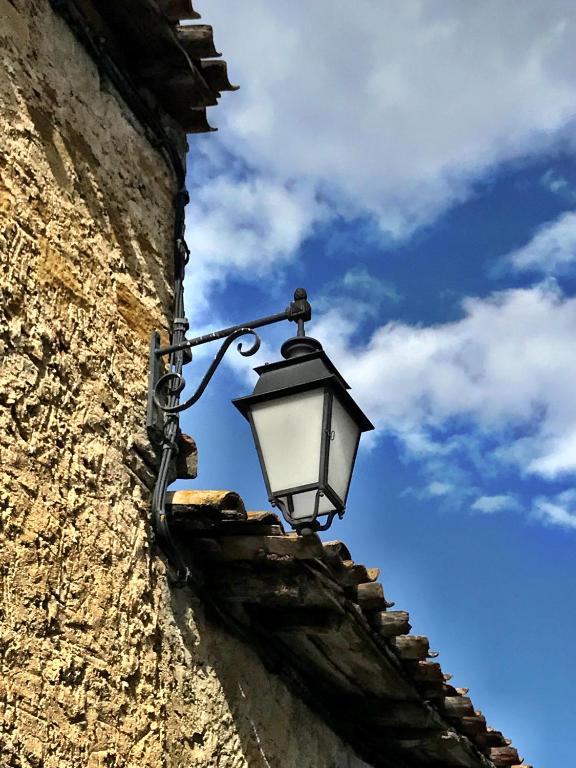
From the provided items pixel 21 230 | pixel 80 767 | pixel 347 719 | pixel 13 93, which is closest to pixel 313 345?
pixel 21 230

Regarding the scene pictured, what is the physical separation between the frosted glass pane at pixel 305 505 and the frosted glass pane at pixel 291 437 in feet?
0.14

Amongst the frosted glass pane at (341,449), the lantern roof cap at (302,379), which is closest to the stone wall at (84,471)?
the lantern roof cap at (302,379)

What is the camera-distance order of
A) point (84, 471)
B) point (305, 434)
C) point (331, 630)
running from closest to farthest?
1. point (84, 471)
2. point (305, 434)
3. point (331, 630)

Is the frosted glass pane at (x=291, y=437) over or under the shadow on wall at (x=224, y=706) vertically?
over

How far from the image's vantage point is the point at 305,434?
3.27m

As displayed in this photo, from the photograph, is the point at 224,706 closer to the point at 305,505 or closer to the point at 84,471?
the point at 305,505

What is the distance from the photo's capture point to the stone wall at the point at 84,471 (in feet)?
9.08

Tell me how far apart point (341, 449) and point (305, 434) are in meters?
0.15

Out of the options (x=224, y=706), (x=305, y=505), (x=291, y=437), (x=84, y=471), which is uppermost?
(x=291, y=437)

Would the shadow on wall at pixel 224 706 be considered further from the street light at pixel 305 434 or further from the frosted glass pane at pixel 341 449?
the frosted glass pane at pixel 341 449

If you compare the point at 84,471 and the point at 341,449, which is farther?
the point at 341,449

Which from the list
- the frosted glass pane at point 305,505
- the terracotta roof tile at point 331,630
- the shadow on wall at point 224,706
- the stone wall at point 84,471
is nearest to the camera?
the stone wall at point 84,471

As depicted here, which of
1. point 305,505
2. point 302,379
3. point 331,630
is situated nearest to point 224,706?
point 331,630

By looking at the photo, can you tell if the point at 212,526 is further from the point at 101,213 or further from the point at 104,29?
the point at 104,29
